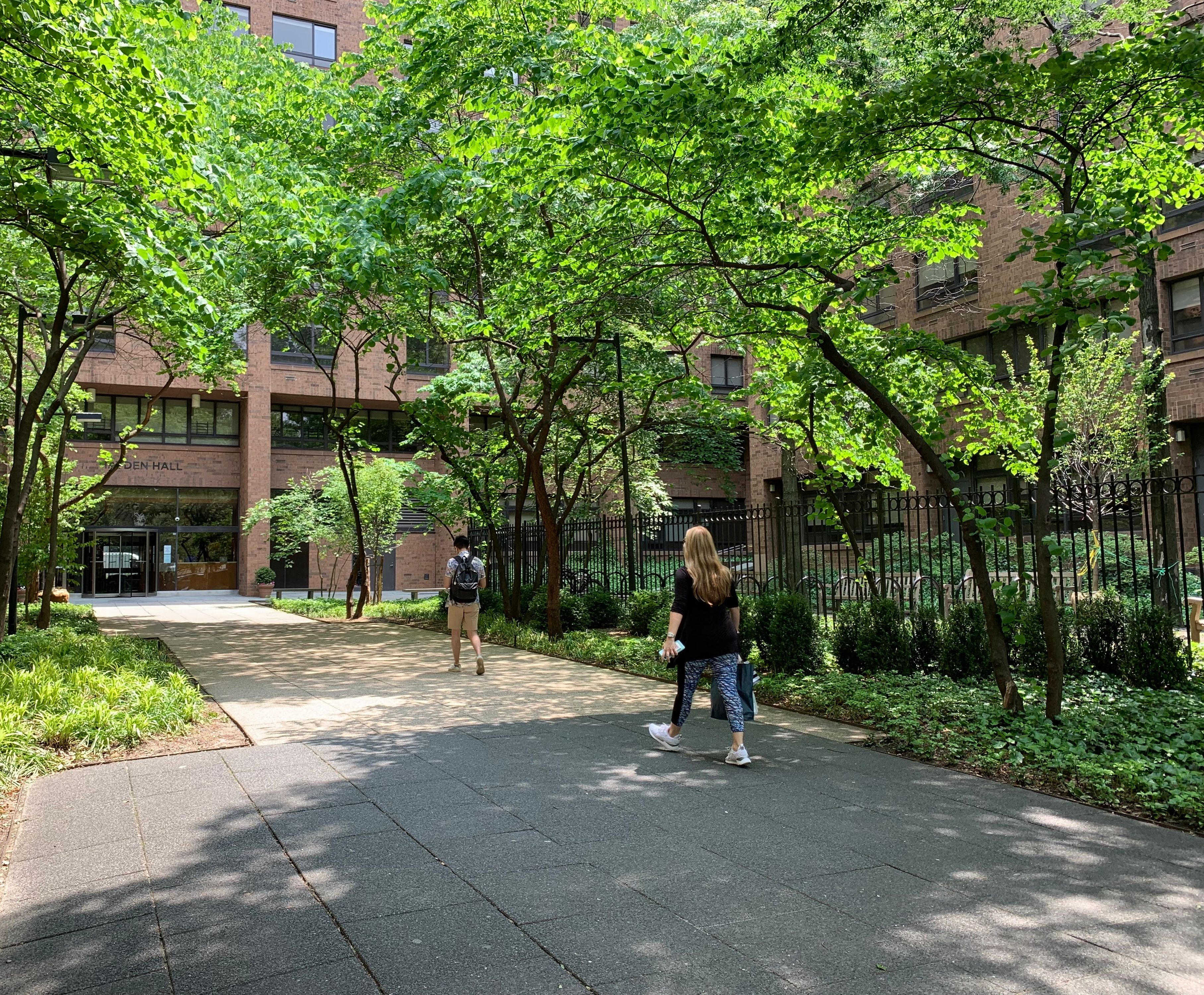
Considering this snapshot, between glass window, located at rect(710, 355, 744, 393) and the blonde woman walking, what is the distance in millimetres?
32972

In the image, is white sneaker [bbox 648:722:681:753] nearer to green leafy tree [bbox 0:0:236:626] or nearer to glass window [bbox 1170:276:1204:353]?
green leafy tree [bbox 0:0:236:626]

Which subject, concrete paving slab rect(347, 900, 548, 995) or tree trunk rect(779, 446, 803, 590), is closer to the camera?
concrete paving slab rect(347, 900, 548, 995)

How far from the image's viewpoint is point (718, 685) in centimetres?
654

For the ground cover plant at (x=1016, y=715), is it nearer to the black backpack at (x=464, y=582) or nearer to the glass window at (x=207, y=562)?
the black backpack at (x=464, y=582)

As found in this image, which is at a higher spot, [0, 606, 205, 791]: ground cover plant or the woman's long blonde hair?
the woman's long blonde hair

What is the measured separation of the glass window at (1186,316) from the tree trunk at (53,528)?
2359cm

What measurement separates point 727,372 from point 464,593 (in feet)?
101

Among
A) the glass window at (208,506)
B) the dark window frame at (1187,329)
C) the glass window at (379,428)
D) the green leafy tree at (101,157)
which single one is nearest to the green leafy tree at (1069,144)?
the green leafy tree at (101,157)

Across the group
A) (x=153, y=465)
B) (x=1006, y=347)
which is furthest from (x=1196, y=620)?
(x=153, y=465)

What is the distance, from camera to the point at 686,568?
671 centimetres

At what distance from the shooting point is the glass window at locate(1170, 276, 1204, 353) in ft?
66.3

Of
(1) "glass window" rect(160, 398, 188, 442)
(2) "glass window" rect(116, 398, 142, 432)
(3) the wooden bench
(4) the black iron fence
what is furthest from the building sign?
(3) the wooden bench

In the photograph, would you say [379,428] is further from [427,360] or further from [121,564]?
[121,564]

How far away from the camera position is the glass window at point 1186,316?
20.2 metres
